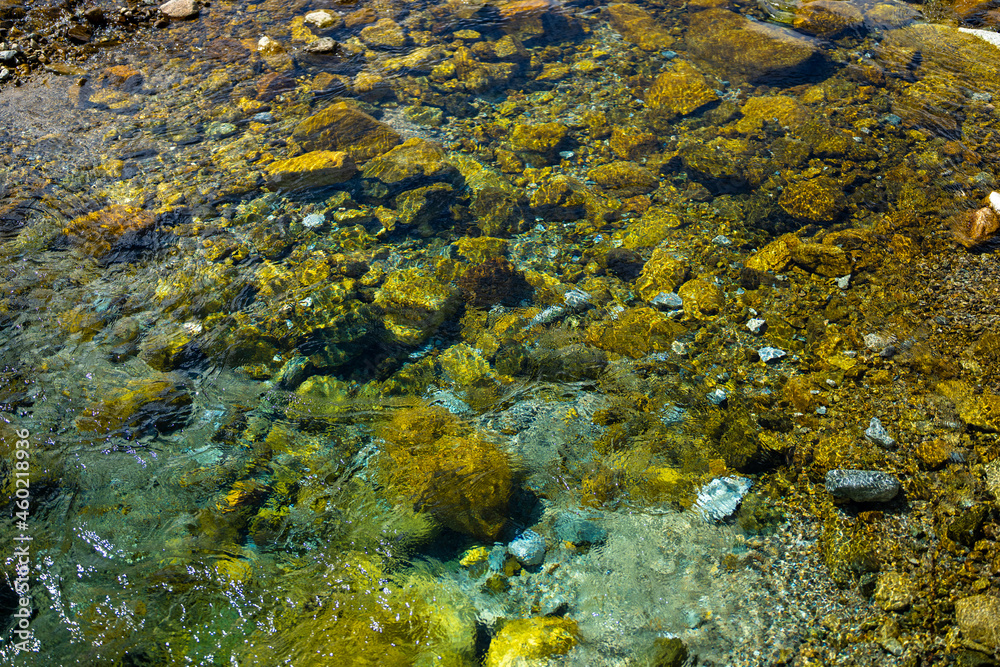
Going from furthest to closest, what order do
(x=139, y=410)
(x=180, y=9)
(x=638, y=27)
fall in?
1. (x=180, y=9)
2. (x=638, y=27)
3. (x=139, y=410)

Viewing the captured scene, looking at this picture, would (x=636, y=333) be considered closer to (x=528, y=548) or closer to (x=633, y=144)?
(x=528, y=548)

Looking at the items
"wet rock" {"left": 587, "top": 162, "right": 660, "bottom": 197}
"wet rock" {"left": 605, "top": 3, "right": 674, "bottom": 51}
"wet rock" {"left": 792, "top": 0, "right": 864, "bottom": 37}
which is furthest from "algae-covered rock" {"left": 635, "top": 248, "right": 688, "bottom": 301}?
"wet rock" {"left": 792, "top": 0, "right": 864, "bottom": 37}

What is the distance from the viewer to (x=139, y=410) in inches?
144

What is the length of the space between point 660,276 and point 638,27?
4.82 m

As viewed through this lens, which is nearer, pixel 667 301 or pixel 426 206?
pixel 667 301

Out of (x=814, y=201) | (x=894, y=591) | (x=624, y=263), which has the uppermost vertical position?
(x=814, y=201)

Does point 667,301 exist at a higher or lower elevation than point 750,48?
lower

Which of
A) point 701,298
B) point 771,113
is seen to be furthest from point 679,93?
point 701,298

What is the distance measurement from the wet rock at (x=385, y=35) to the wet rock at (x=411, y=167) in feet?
8.52

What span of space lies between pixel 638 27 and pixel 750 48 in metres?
1.60

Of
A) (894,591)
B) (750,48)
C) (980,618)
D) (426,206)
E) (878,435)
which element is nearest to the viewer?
(980,618)

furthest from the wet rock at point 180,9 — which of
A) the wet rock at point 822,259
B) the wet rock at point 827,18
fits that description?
the wet rock at point 822,259

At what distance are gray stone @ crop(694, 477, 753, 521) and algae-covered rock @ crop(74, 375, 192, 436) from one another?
3407mm

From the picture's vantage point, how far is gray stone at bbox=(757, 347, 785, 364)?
4.02 meters
